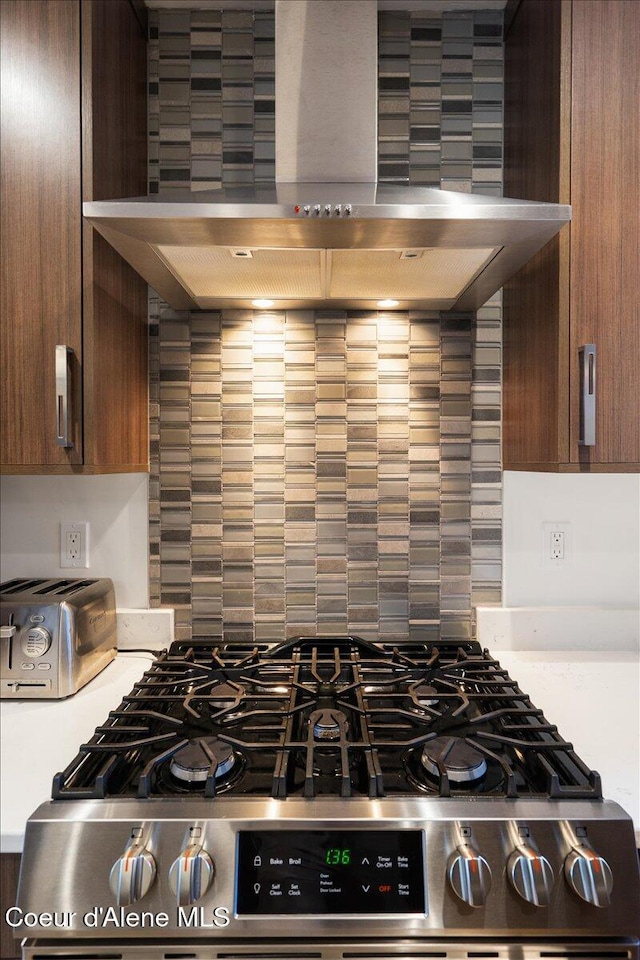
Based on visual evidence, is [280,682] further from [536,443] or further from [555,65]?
[555,65]

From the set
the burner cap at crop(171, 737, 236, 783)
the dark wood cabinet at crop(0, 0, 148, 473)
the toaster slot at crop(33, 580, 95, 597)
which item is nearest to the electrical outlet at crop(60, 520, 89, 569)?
the toaster slot at crop(33, 580, 95, 597)

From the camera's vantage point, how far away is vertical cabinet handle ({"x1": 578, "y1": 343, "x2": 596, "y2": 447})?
3.64 ft

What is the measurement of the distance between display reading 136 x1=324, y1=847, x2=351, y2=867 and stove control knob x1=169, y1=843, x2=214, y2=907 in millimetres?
153

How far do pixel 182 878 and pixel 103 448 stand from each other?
0.77 meters

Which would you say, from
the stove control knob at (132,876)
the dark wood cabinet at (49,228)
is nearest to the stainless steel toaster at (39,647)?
the dark wood cabinet at (49,228)

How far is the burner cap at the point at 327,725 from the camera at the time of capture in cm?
100

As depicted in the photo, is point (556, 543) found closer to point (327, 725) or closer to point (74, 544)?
point (327, 725)

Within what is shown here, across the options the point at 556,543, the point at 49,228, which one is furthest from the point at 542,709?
the point at 49,228

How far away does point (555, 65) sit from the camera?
1145 mm

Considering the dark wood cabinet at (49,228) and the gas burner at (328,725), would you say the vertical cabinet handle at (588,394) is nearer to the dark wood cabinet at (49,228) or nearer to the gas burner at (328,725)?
the gas burner at (328,725)

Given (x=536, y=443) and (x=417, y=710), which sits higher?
(x=536, y=443)

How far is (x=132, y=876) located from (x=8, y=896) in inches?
10.8

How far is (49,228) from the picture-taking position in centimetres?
113

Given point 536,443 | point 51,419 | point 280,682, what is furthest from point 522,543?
point 51,419
